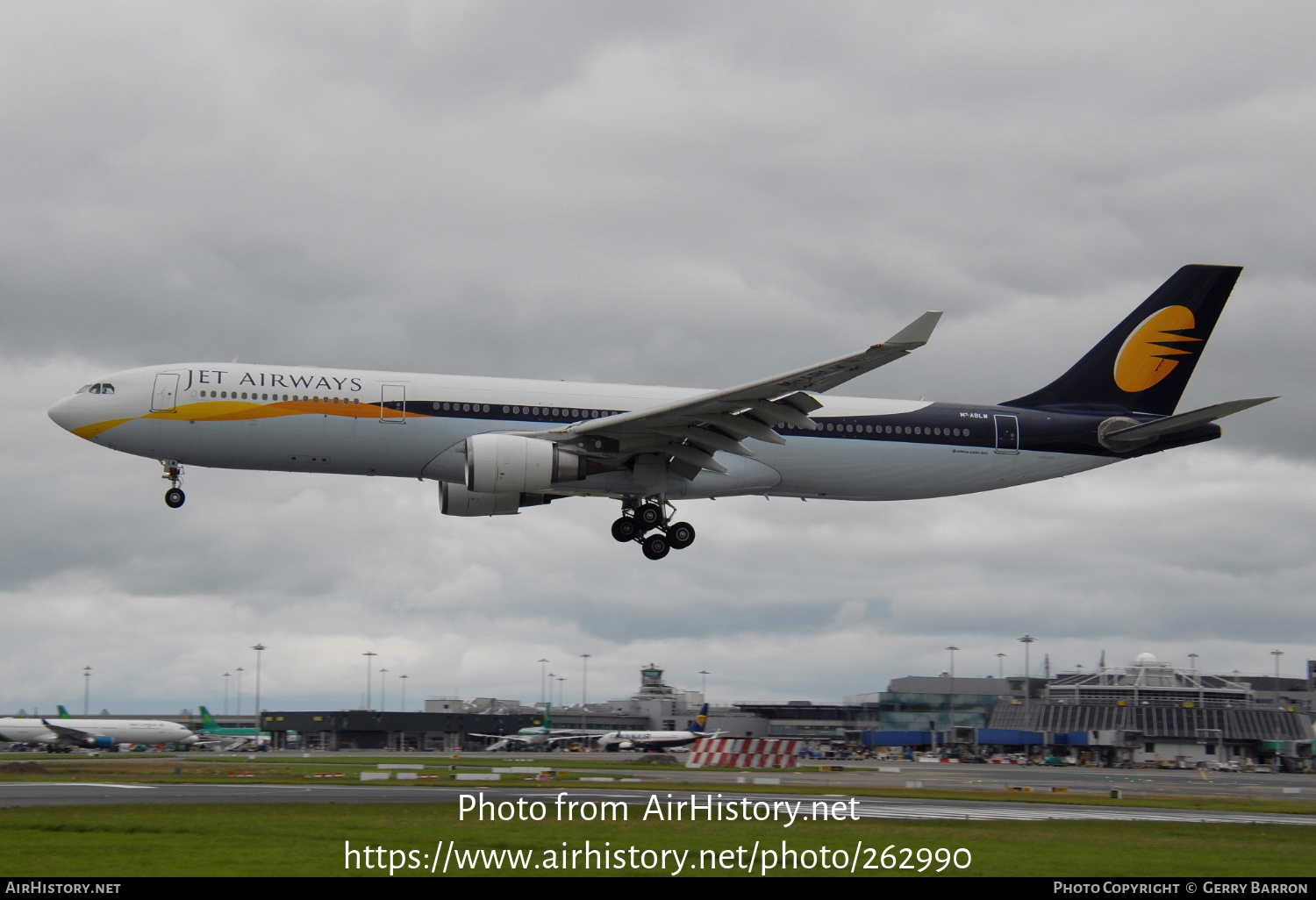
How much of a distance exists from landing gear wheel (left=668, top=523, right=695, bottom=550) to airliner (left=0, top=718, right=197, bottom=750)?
56.7m

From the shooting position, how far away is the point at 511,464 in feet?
107

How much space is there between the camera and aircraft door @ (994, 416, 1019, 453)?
126 ft

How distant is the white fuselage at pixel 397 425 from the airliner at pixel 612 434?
0.15 feet

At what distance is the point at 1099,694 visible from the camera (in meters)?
111

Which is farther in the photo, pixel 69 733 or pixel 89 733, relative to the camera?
pixel 89 733

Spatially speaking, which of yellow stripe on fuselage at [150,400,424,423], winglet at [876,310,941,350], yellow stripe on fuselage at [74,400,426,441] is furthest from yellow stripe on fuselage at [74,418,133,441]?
winglet at [876,310,941,350]

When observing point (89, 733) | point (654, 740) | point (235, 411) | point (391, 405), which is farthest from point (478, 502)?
point (89, 733)

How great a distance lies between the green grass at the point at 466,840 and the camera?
57.2ft

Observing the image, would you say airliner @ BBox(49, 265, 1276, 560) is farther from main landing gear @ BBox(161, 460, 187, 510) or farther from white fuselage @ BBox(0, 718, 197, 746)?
white fuselage @ BBox(0, 718, 197, 746)

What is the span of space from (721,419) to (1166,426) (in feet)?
46.4

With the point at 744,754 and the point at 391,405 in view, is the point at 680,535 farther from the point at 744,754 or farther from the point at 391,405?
the point at 744,754

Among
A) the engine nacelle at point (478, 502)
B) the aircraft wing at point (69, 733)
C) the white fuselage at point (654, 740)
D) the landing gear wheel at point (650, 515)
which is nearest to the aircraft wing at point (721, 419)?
the landing gear wheel at point (650, 515)

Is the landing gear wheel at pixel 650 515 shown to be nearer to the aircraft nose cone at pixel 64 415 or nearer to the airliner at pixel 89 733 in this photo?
the aircraft nose cone at pixel 64 415

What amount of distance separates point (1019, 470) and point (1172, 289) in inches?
343
